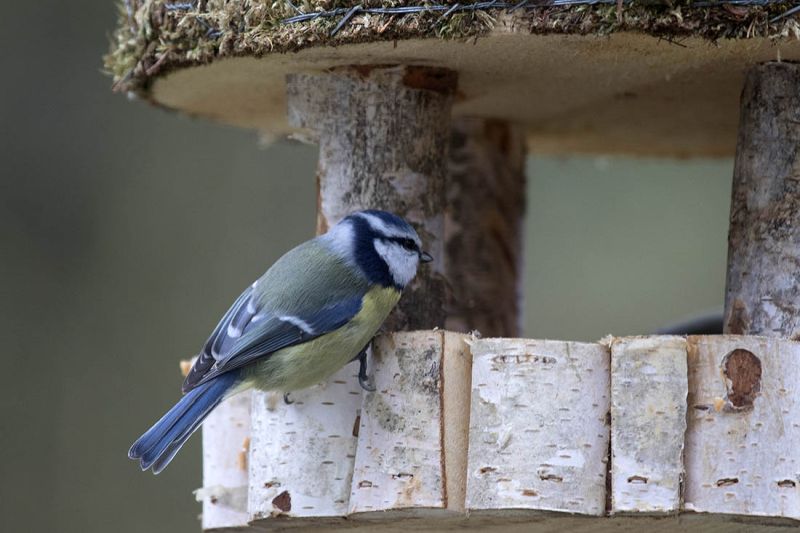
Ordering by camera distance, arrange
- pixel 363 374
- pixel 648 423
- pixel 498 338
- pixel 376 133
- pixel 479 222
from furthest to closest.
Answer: pixel 479 222
pixel 376 133
pixel 363 374
pixel 498 338
pixel 648 423

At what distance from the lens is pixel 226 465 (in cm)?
256

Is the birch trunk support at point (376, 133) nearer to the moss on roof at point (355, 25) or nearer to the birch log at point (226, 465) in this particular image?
the moss on roof at point (355, 25)

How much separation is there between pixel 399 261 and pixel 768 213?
0.76m

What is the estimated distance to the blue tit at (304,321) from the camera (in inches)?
90.4

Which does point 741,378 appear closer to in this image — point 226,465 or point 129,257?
point 226,465

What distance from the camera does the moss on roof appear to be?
79.5 inches

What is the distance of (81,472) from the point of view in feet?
17.0

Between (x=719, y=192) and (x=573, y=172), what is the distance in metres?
0.73

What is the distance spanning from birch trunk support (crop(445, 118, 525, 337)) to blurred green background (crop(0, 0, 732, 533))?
1790 millimetres

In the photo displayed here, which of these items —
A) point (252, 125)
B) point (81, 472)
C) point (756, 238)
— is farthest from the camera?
point (81, 472)

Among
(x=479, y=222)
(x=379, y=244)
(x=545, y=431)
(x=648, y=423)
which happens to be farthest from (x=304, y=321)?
(x=479, y=222)

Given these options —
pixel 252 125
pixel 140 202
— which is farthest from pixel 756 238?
pixel 140 202

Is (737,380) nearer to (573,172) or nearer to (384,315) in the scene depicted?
(384,315)

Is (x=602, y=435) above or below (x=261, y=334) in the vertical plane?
below
